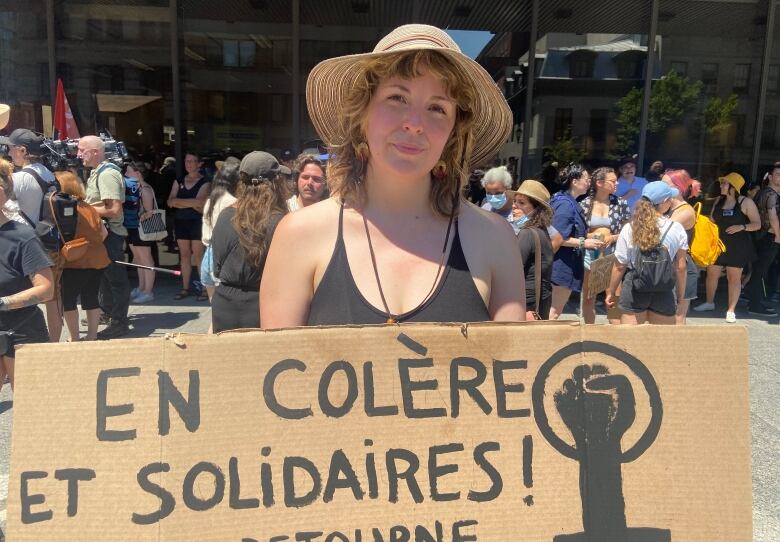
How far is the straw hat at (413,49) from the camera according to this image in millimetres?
1488

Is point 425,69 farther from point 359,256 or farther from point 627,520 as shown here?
point 627,520

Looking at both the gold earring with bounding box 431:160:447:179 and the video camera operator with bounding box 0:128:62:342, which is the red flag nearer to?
the video camera operator with bounding box 0:128:62:342

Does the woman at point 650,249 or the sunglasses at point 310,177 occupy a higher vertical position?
the sunglasses at point 310,177

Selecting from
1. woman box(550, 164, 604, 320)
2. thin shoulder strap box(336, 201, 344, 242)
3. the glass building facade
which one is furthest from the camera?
thin shoulder strap box(336, 201, 344, 242)

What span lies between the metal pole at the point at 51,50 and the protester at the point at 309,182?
18.3 ft

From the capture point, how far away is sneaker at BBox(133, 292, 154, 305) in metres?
7.61

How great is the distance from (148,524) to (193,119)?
8.54 metres

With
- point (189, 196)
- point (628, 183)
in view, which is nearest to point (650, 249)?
point (628, 183)

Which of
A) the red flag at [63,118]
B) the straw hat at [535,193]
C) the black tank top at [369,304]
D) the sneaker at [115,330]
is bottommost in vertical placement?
the sneaker at [115,330]

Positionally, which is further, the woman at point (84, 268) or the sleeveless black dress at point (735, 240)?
the sleeveless black dress at point (735, 240)

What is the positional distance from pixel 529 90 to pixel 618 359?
8272mm

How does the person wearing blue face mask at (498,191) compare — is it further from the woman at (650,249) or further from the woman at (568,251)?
the woman at (650,249)

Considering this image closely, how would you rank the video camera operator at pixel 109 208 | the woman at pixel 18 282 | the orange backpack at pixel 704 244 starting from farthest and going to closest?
the video camera operator at pixel 109 208 → the orange backpack at pixel 704 244 → the woman at pixel 18 282

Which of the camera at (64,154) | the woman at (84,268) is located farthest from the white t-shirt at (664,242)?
the camera at (64,154)
